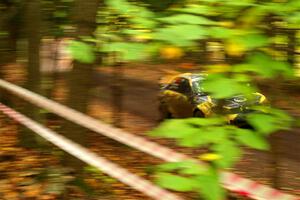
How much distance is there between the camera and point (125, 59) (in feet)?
8.77

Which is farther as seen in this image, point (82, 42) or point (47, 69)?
point (47, 69)

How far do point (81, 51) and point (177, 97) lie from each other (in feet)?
38.1

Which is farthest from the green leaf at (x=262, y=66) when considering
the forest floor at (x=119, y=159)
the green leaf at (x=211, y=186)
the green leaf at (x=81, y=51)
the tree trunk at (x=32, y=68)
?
the tree trunk at (x=32, y=68)

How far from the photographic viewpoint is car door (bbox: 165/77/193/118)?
1338cm

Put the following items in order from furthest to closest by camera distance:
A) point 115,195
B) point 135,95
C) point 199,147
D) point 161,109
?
1. point 135,95
2. point 161,109
3. point 115,195
4. point 199,147

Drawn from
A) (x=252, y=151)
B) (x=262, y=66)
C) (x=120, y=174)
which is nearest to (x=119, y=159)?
(x=120, y=174)

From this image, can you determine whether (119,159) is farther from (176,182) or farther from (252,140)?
(252,140)

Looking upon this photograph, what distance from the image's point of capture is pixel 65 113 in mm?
5000

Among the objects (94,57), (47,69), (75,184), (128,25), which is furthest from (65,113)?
(47,69)

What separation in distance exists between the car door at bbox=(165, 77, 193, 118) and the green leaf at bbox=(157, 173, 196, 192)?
10.5m

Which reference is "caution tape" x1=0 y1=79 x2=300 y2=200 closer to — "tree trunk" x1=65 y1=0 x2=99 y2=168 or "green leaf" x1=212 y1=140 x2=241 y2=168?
"green leaf" x1=212 y1=140 x2=241 y2=168

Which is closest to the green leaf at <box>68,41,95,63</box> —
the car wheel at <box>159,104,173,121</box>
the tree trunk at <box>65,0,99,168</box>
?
the tree trunk at <box>65,0,99,168</box>

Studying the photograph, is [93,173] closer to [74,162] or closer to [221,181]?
[74,162]

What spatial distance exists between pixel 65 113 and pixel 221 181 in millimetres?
2915
